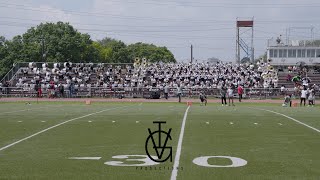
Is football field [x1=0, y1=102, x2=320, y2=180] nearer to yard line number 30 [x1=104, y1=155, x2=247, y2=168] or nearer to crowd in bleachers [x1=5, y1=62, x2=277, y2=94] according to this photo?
yard line number 30 [x1=104, y1=155, x2=247, y2=168]

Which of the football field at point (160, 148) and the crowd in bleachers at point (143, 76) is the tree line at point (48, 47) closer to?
the crowd in bleachers at point (143, 76)

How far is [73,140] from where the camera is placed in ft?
42.8

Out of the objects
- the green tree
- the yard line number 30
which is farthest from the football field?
the green tree

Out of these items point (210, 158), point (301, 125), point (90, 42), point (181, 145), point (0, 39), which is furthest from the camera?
point (90, 42)

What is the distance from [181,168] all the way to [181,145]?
2980mm

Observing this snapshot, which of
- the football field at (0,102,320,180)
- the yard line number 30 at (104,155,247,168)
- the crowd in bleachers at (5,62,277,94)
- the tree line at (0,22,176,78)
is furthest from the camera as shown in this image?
the tree line at (0,22,176,78)

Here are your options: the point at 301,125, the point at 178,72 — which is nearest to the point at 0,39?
the point at 178,72

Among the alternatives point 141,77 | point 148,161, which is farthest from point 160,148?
point 141,77

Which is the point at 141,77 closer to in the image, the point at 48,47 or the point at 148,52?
the point at 48,47

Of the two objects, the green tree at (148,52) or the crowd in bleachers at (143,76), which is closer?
the crowd in bleachers at (143,76)

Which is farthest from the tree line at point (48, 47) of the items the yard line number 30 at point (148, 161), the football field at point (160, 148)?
the yard line number 30 at point (148, 161)

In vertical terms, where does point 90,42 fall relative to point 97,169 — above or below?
above

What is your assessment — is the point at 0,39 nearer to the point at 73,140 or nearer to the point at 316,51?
the point at 316,51

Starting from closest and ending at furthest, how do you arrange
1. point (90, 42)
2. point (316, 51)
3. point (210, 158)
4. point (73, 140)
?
point (210, 158) < point (73, 140) < point (316, 51) < point (90, 42)
